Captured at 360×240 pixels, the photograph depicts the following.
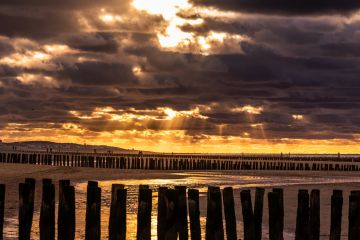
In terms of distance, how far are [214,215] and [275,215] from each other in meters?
1.00

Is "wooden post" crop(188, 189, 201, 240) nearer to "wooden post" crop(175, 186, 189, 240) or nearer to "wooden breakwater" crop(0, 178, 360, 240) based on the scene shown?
"wooden breakwater" crop(0, 178, 360, 240)

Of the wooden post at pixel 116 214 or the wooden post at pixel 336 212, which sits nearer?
the wooden post at pixel 336 212

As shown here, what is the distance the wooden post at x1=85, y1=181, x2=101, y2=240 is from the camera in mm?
11422

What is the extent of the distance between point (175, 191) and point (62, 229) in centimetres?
220

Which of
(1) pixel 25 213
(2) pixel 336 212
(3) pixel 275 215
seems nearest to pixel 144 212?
(3) pixel 275 215

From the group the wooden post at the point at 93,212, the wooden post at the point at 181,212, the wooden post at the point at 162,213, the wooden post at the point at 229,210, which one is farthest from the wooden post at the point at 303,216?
the wooden post at the point at 93,212

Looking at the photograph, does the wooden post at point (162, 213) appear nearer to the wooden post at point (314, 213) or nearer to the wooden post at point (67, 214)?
the wooden post at point (67, 214)

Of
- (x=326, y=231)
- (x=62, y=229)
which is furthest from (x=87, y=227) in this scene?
(x=326, y=231)

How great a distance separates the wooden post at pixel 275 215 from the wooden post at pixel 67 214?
3284mm

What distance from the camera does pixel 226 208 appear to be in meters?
11.4

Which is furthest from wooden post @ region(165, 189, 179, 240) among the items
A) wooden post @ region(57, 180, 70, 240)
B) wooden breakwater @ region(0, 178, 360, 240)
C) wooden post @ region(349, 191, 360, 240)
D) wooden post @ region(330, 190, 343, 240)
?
wooden post @ region(349, 191, 360, 240)

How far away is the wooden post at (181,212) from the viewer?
→ 11.1 meters

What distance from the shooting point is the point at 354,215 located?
10898mm

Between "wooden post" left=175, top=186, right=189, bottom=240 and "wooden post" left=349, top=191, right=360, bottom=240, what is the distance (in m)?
2.63
